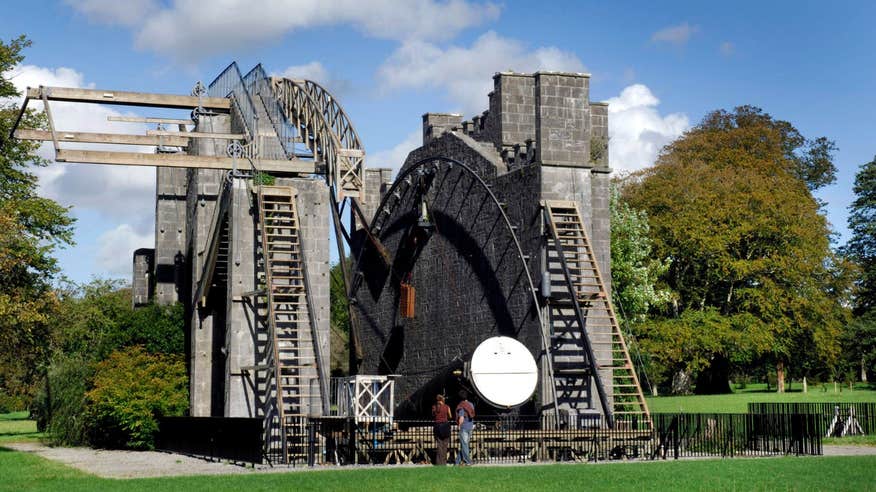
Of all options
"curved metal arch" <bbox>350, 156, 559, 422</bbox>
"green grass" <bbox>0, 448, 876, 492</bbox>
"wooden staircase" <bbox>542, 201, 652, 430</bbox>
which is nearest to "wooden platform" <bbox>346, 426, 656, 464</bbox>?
"curved metal arch" <bbox>350, 156, 559, 422</bbox>

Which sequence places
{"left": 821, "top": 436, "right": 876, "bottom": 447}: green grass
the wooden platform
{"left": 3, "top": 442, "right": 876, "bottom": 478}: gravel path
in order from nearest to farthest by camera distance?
{"left": 3, "top": 442, "right": 876, "bottom": 478}: gravel path < the wooden platform < {"left": 821, "top": 436, "right": 876, "bottom": 447}: green grass

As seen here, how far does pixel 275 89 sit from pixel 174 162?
51.7 ft

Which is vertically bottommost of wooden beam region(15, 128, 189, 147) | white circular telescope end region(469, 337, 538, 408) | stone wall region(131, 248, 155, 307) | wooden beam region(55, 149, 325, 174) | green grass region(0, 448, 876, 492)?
green grass region(0, 448, 876, 492)

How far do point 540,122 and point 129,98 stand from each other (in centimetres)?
1495

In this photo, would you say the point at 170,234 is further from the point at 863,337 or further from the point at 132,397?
the point at 863,337

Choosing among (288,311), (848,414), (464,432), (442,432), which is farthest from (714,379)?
(442,432)

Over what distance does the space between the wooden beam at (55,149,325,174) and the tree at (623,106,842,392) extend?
23.8 m

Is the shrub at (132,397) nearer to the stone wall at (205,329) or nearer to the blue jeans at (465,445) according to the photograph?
the stone wall at (205,329)

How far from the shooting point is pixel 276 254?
33406 millimetres

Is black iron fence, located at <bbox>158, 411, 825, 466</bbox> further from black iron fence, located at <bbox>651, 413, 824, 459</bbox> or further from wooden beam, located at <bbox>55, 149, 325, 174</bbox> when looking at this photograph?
wooden beam, located at <bbox>55, 149, 325, 174</bbox>

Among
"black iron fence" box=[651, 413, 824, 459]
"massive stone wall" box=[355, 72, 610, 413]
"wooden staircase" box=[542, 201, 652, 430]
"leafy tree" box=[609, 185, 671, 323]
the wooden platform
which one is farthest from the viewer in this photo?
"leafy tree" box=[609, 185, 671, 323]

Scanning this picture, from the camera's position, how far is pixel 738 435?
2792 centimetres

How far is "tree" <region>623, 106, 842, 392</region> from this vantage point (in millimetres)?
53719

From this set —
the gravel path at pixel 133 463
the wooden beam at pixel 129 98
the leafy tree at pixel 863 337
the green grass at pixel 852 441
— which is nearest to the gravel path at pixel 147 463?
the gravel path at pixel 133 463
